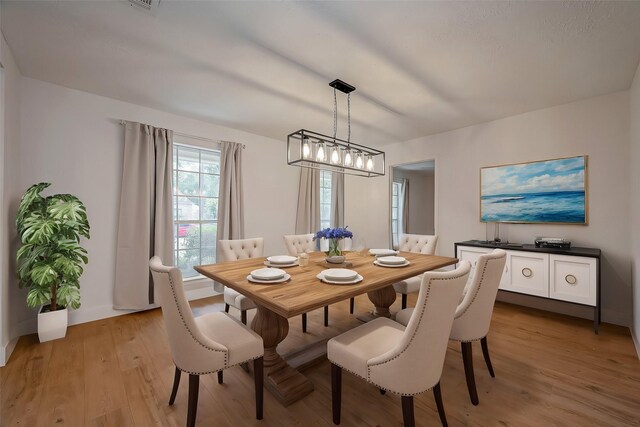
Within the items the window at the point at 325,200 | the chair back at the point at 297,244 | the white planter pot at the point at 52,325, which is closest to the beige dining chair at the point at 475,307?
the chair back at the point at 297,244

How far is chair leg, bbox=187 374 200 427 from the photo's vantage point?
138cm

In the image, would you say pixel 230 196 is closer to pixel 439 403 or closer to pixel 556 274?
pixel 439 403

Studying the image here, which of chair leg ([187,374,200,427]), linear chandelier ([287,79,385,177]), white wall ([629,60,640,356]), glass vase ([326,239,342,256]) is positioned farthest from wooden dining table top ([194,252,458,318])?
white wall ([629,60,640,356])

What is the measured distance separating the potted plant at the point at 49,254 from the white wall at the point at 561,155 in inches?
181

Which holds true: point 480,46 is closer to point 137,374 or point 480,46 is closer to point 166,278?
point 166,278

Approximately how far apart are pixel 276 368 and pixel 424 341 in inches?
45.8

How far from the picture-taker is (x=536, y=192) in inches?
130

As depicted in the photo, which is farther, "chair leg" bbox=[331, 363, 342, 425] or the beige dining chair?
the beige dining chair

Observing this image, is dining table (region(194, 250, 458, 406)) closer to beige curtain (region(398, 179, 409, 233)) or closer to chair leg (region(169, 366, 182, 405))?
chair leg (region(169, 366, 182, 405))

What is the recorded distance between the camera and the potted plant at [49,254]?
7.48 ft

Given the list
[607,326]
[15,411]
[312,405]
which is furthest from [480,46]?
[15,411]

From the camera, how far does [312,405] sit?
5.44 ft

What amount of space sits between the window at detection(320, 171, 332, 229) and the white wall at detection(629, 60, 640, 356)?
420 centimetres

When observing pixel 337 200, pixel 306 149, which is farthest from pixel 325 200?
pixel 306 149
